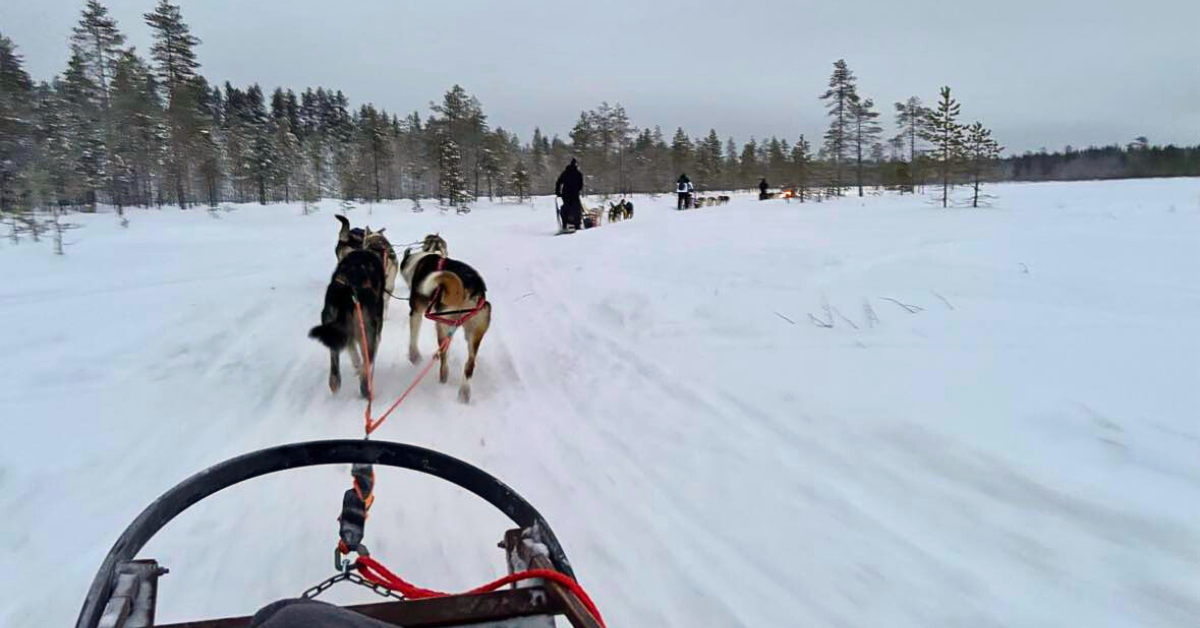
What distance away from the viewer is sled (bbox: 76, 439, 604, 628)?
1.21m

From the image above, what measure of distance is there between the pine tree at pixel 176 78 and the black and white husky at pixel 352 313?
3542 centimetres

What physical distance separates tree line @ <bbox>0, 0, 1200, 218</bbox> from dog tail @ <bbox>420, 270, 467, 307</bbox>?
16.6 metres

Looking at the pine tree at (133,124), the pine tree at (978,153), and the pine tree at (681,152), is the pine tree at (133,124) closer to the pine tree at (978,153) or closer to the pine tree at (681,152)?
the pine tree at (978,153)

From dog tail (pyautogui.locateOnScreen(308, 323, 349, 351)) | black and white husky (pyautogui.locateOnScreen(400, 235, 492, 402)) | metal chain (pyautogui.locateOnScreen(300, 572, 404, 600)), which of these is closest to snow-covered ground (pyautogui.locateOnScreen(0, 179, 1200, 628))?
black and white husky (pyautogui.locateOnScreen(400, 235, 492, 402))

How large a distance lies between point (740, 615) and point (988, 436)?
1603 mm

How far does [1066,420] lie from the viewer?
2756 mm

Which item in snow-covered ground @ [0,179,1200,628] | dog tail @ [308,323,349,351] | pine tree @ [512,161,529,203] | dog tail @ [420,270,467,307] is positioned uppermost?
pine tree @ [512,161,529,203]

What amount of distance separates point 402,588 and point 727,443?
7.17ft

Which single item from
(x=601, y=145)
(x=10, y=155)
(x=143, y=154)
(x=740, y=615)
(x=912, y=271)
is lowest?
(x=740, y=615)

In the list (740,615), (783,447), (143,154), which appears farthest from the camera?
(143,154)

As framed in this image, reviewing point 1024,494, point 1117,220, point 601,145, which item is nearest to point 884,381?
point 1024,494

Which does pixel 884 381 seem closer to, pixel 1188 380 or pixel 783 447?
pixel 783 447

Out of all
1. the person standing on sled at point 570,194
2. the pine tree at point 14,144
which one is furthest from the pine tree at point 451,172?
the person standing on sled at point 570,194

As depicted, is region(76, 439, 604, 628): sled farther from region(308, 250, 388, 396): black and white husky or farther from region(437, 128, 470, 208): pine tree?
region(437, 128, 470, 208): pine tree
